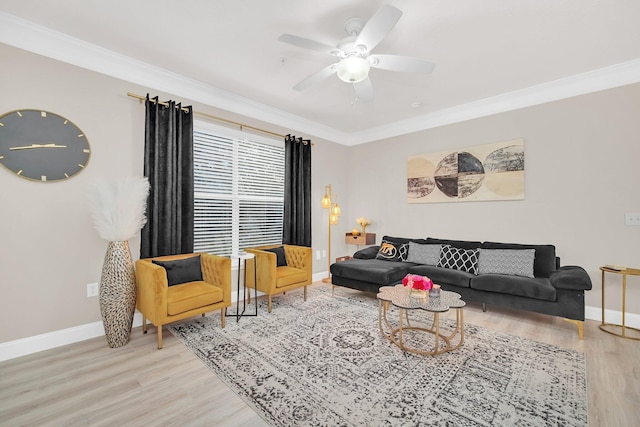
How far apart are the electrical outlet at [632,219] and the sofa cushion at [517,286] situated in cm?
106

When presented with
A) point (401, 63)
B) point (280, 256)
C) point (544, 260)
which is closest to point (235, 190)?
point (280, 256)

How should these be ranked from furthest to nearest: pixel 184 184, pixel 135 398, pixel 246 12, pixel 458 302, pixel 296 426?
pixel 184 184
pixel 458 302
pixel 246 12
pixel 135 398
pixel 296 426

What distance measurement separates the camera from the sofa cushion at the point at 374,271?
3.77 meters

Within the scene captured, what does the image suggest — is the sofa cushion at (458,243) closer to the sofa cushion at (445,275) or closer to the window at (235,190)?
the sofa cushion at (445,275)

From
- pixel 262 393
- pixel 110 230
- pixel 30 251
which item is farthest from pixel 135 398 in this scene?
pixel 30 251

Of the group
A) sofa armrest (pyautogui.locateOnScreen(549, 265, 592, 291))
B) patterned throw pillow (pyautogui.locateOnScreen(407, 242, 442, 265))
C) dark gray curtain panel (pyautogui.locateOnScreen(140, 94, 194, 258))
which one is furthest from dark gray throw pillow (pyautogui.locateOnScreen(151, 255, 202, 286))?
sofa armrest (pyautogui.locateOnScreen(549, 265, 592, 291))

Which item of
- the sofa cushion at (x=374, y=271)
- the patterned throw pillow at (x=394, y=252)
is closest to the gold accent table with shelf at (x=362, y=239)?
the patterned throw pillow at (x=394, y=252)

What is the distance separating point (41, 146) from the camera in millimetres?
2576

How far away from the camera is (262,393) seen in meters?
1.96

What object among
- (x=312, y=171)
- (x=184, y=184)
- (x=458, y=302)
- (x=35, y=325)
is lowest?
(x=35, y=325)

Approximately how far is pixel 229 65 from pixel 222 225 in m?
2.02

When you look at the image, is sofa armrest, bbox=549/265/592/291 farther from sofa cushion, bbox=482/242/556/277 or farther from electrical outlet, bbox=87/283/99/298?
A: electrical outlet, bbox=87/283/99/298

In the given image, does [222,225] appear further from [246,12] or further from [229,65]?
[246,12]

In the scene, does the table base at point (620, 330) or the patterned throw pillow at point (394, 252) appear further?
the patterned throw pillow at point (394, 252)
